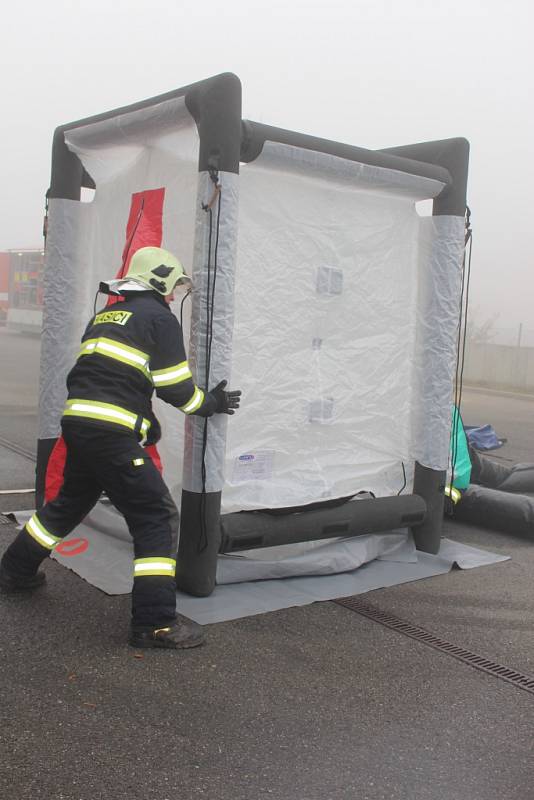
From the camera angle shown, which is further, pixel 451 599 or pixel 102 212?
pixel 102 212

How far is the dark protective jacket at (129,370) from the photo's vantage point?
3777 millimetres

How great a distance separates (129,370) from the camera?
3803mm

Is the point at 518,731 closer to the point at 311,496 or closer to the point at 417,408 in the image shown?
the point at 311,496

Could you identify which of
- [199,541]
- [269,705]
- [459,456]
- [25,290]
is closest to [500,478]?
Answer: [459,456]

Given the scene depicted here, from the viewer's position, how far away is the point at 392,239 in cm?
520

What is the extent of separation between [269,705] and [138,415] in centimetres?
139

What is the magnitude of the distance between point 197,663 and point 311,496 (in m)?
1.54

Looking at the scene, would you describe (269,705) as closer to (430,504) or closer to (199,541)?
(199,541)

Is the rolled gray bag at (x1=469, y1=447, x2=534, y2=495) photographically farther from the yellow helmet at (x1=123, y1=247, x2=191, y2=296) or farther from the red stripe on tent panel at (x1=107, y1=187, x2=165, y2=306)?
the yellow helmet at (x1=123, y1=247, x2=191, y2=296)

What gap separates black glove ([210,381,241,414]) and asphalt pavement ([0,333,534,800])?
104 centimetres

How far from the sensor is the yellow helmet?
13.0 ft

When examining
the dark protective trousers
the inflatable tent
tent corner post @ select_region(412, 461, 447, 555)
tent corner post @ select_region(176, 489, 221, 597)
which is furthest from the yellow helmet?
tent corner post @ select_region(412, 461, 447, 555)

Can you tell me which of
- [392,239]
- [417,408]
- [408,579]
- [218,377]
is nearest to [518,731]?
[408,579]

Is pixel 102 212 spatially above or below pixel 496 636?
above
